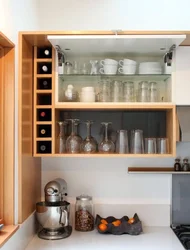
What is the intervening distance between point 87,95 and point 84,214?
0.87 m

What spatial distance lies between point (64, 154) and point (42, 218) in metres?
0.45

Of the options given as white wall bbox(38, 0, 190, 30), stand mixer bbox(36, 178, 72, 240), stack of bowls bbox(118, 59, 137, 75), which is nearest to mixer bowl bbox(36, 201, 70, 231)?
stand mixer bbox(36, 178, 72, 240)

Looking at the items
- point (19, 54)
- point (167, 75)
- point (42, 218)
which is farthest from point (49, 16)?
point (42, 218)

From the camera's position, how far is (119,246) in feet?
7.43

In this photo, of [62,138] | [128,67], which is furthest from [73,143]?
[128,67]

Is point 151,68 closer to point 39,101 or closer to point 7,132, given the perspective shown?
point 39,101

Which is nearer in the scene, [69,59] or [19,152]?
[19,152]

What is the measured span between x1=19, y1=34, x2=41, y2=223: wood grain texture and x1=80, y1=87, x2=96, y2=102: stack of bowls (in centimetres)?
35

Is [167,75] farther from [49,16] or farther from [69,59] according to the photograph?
[49,16]

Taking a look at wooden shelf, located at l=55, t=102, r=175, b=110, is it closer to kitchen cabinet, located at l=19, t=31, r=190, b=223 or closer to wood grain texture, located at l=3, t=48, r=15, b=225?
kitchen cabinet, located at l=19, t=31, r=190, b=223

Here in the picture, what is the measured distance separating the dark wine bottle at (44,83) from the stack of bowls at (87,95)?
0.24 metres

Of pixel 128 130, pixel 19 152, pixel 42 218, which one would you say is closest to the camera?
pixel 19 152

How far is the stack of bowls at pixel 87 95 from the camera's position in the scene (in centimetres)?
246

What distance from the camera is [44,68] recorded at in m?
2.44
